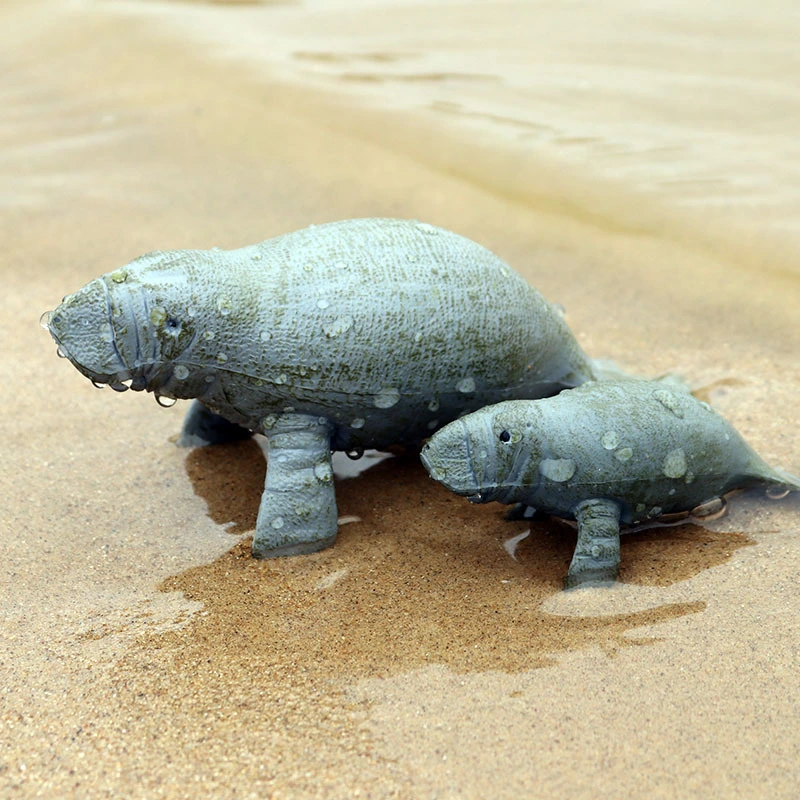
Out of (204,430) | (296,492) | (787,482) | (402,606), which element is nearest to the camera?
(402,606)

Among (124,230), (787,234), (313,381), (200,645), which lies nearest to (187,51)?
(124,230)

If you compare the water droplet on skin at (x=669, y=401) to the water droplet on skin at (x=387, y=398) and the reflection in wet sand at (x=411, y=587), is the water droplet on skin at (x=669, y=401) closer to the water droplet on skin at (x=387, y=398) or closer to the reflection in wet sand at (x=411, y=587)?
the reflection in wet sand at (x=411, y=587)

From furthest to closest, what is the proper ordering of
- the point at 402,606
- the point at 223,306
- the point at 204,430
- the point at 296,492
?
the point at 204,430
the point at 296,492
the point at 223,306
the point at 402,606

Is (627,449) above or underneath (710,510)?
above

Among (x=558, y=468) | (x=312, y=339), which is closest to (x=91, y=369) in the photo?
(x=312, y=339)

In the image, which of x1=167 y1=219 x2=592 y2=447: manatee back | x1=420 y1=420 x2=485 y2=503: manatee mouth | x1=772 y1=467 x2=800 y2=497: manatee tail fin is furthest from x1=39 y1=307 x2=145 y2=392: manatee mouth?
x1=772 y1=467 x2=800 y2=497: manatee tail fin

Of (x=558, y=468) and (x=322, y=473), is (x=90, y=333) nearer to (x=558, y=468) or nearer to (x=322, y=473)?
(x=322, y=473)

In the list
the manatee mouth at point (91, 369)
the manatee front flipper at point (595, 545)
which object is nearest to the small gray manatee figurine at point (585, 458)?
the manatee front flipper at point (595, 545)
